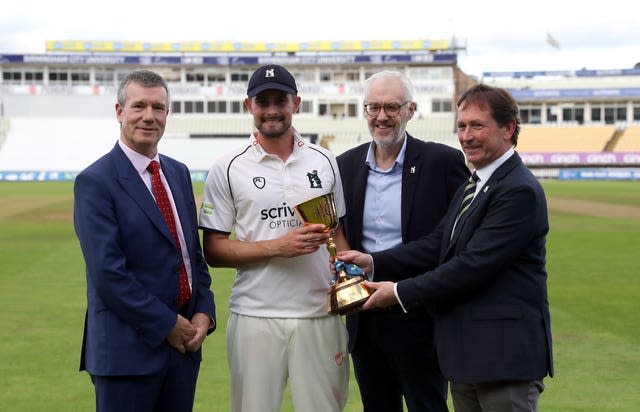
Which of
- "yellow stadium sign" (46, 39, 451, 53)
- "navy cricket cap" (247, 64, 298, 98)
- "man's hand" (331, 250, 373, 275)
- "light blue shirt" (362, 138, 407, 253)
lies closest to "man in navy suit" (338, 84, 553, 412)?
"man's hand" (331, 250, 373, 275)

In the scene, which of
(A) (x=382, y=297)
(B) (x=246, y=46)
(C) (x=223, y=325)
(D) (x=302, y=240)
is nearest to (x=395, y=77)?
(D) (x=302, y=240)

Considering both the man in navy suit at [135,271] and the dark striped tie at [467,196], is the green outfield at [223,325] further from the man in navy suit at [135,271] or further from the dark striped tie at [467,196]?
the dark striped tie at [467,196]

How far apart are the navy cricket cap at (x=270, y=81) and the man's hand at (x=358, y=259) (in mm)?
898

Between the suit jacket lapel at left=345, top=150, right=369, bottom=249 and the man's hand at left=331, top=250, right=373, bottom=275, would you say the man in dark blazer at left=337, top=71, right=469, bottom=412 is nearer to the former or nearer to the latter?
the suit jacket lapel at left=345, top=150, right=369, bottom=249

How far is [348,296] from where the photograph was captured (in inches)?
169

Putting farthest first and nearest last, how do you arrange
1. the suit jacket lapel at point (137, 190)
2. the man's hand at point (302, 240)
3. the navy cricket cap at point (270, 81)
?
the navy cricket cap at point (270, 81) < the man's hand at point (302, 240) < the suit jacket lapel at point (137, 190)

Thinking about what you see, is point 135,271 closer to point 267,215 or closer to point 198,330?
point 198,330

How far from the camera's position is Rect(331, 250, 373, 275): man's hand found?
450cm

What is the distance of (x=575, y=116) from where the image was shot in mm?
78562

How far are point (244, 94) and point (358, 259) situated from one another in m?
63.7

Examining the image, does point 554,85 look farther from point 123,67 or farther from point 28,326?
point 28,326

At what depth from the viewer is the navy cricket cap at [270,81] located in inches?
172

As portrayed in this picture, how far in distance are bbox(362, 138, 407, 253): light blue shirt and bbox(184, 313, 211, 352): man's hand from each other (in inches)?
45.4

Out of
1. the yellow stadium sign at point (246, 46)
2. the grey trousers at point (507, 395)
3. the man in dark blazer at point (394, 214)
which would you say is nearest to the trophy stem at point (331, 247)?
the man in dark blazer at point (394, 214)
